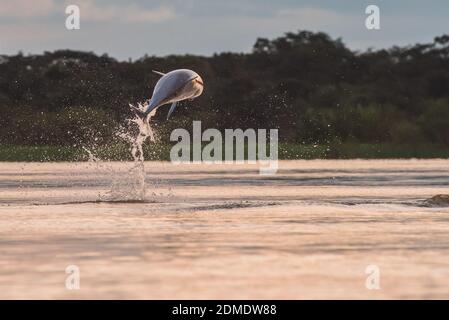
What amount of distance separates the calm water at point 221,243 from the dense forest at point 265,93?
43933 mm

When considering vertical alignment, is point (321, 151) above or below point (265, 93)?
below

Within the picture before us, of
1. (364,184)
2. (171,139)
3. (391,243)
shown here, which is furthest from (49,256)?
(171,139)

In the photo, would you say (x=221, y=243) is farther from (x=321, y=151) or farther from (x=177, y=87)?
(x=321, y=151)

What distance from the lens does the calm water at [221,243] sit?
64.6ft

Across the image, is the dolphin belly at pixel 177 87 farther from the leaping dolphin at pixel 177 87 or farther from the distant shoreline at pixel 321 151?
the distant shoreline at pixel 321 151

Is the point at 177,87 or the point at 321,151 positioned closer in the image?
the point at 177,87

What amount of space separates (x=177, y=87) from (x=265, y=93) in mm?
74811

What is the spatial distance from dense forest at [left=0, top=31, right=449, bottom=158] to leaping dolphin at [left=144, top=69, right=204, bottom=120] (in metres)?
48.6

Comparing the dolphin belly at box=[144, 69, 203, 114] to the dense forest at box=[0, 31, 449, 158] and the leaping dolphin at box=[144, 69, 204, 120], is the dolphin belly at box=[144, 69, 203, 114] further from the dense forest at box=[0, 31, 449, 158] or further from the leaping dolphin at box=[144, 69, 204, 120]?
the dense forest at box=[0, 31, 449, 158]

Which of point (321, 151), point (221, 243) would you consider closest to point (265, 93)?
point (321, 151)

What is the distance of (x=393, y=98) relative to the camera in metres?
101

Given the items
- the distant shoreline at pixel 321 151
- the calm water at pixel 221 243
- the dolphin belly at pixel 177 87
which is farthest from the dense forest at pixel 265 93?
the dolphin belly at pixel 177 87

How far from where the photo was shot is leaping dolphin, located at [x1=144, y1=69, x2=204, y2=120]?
31000mm

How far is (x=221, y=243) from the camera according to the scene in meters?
25.0
